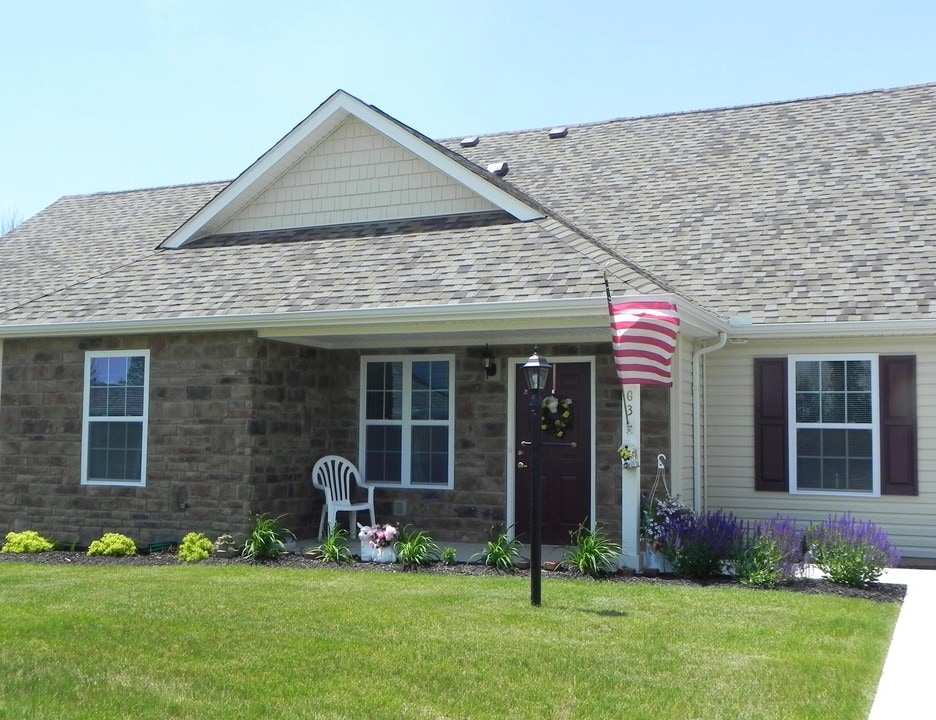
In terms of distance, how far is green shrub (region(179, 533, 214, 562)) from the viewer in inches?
445

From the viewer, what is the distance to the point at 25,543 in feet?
40.2

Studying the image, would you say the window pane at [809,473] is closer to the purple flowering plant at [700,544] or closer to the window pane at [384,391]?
the purple flowering plant at [700,544]

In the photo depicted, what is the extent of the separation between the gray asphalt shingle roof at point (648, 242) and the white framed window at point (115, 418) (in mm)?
628

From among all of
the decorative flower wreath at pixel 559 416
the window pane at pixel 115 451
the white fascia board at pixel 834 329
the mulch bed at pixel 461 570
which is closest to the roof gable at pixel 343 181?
the decorative flower wreath at pixel 559 416

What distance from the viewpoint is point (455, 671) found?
6.25m

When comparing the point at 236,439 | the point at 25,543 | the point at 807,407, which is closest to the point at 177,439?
the point at 236,439

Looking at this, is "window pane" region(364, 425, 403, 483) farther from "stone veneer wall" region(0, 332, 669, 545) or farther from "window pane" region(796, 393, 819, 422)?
"window pane" region(796, 393, 819, 422)

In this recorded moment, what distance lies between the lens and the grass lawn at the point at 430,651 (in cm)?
564

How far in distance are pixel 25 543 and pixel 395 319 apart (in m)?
5.01

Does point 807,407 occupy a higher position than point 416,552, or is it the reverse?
point 807,407

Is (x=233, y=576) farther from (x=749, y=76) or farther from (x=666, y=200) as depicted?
(x=749, y=76)

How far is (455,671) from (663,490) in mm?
5129

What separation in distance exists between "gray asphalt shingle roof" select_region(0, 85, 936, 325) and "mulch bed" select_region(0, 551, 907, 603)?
8.53 feet

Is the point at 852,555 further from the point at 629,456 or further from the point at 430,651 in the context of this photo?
the point at 430,651
